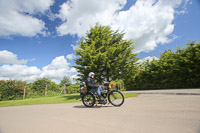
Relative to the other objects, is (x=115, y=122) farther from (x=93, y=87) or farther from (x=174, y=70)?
(x=174, y=70)

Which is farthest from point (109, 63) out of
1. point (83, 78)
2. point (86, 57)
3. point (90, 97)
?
point (90, 97)

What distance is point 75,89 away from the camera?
22188 mm

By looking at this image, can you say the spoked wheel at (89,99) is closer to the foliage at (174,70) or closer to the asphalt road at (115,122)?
Result: the asphalt road at (115,122)

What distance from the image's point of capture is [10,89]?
15.6m

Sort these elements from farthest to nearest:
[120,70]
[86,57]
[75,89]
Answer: [75,89], [120,70], [86,57]

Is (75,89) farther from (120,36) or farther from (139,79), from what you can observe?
(120,36)

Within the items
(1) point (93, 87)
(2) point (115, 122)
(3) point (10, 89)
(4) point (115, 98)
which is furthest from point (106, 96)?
(3) point (10, 89)

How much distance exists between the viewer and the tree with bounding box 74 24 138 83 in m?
9.76

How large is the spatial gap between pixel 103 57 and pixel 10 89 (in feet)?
50.0

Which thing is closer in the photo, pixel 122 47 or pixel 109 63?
pixel 109 63

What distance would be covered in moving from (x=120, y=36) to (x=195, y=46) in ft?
34.7

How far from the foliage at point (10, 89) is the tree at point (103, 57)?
11492 mm

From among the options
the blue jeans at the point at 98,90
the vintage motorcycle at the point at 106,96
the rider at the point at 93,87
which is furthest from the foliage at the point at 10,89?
the blue jeans at the point at 98,90

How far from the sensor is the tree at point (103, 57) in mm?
9758
